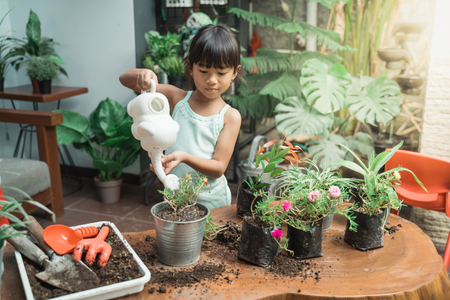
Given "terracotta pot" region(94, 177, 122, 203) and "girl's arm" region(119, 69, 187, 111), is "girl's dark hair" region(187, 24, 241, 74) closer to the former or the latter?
"girl's arm" region(119, 69, 187, 111)

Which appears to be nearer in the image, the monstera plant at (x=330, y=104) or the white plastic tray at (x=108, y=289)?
the white plastic tray at (x=108, y=289)

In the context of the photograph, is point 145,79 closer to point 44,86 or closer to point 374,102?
point 374,102

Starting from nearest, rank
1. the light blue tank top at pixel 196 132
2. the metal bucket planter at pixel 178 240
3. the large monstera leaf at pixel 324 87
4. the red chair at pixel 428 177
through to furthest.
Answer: the metal bucket planter at pixel 178 240 < the light blue tank top at pixel 196 132 < the red chair at pixel 428 177 < the large monstera leaf at pixel 324 87

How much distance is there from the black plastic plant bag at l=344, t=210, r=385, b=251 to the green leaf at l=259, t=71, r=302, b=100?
1.83m

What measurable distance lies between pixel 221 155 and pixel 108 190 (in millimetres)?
2036

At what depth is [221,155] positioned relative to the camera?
1174 mm

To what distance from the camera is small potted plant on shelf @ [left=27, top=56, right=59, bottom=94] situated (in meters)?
2.74

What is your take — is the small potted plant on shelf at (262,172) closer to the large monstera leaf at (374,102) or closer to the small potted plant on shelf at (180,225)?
the small potted plant on shelf at (180,225)

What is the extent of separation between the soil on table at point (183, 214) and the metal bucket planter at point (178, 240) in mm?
17

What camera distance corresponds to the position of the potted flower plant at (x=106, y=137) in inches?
110

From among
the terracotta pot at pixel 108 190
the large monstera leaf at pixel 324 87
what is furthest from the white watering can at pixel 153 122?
the terracotta pot at pixel 108 190

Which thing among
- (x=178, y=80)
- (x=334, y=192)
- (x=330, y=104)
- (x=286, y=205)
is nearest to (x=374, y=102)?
(x=330, y=104)

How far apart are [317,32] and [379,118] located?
2.88 ft

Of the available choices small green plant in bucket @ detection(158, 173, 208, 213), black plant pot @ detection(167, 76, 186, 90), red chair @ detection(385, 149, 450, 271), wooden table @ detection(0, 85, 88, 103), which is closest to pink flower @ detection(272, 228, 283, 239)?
small green plant in bucket @ detection(158, 173, 208, 213)
